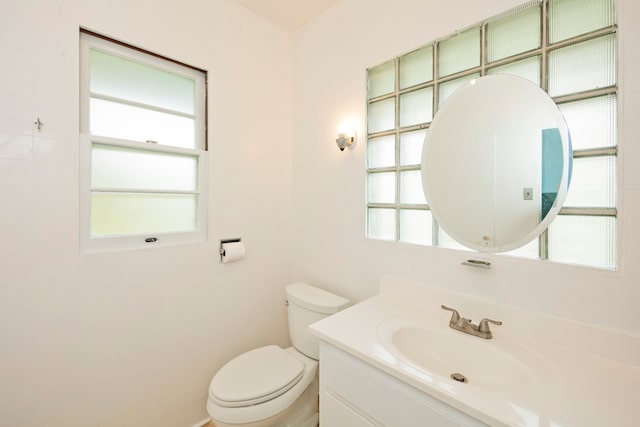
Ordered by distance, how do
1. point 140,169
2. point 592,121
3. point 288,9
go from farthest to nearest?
point 288,9 < point 140,169 < point 592,121

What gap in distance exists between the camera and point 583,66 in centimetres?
90

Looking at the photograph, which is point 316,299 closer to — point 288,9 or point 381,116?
point 381,116

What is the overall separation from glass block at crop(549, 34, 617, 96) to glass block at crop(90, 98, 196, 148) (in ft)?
5.67

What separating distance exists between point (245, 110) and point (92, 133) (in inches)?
32.0

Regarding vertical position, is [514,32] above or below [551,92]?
above

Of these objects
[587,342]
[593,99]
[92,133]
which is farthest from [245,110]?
[587,342]

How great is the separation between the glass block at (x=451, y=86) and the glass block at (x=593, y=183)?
1.71ft

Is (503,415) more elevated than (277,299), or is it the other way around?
(503,415)

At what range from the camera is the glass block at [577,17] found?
2.84ft

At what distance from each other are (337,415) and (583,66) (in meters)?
1.53

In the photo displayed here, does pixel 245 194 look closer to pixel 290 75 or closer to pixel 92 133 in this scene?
pixel 92 133

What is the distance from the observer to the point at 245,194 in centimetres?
173

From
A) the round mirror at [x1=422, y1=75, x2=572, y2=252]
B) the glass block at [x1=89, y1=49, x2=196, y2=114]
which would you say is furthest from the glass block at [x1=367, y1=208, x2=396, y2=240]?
the glass block at [x1=89, y1=49, x2=196, y2=114]

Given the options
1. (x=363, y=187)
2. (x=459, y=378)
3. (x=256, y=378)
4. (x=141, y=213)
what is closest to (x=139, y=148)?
(x=141, y=213)
